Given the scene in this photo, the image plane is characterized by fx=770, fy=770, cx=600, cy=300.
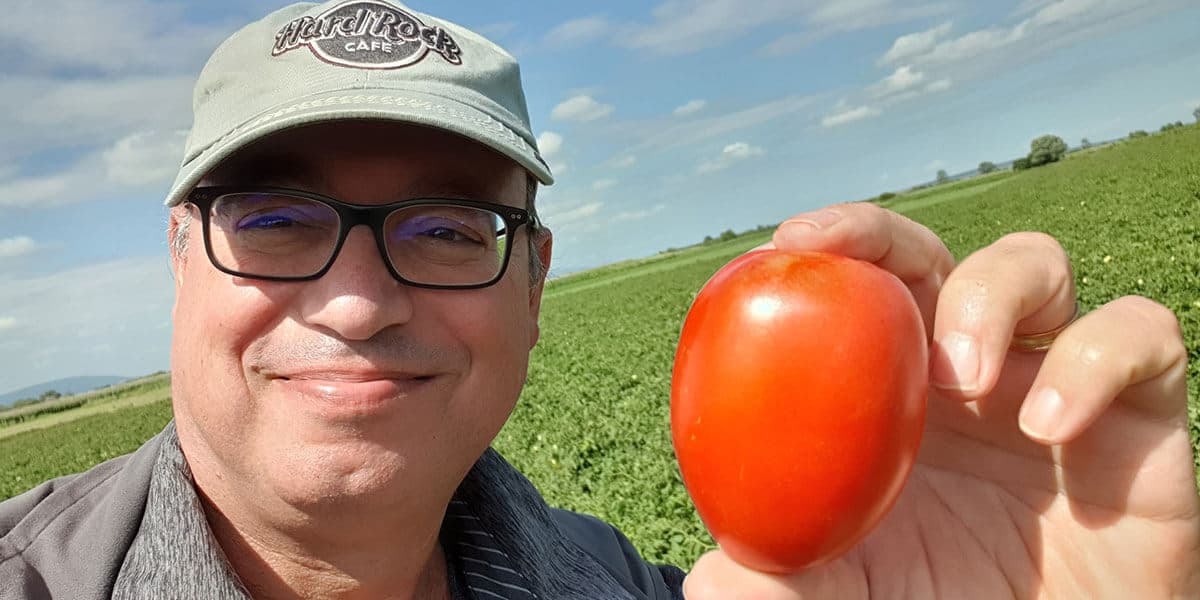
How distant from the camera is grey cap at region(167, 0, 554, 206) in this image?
5.33 ft

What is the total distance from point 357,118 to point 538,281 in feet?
2.76

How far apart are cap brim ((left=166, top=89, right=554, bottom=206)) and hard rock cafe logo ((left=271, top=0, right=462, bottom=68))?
0.35 ft

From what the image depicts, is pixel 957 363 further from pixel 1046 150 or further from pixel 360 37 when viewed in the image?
pixel 1046 150

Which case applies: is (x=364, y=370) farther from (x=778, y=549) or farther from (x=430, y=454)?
(x=778, y=549)

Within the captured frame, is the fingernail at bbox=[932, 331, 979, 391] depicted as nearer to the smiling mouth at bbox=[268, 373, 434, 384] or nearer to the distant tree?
the smiling mouth at bbox=[268, 373, 434, 384]

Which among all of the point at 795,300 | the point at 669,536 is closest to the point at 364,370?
the point at 795,300

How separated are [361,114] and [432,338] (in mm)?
504

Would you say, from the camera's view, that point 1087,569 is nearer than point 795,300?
No

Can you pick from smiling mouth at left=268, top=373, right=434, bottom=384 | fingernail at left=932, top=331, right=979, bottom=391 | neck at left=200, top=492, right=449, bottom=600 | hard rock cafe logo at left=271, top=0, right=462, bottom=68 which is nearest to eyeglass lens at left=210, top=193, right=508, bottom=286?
smiling mouth at left=268, top=373, right=434, bottom=384

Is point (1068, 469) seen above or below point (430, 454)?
below

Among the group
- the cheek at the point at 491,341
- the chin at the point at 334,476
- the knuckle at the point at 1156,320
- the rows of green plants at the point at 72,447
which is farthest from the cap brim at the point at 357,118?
the rows of green plants at the point at 72,447

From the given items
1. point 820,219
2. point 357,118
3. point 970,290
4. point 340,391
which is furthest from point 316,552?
point 970,290

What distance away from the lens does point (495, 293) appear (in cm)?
185

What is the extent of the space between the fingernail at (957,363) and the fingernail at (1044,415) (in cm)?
11
